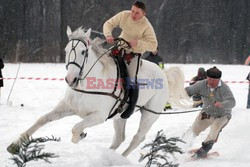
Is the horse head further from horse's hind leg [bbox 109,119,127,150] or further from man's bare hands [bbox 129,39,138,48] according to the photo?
horse's hind leg [bbox 109,119,127,150]

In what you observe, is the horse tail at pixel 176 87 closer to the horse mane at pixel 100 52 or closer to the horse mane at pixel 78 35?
the horse mane at pixel 100 52

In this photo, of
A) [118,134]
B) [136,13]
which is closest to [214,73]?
[136,13]

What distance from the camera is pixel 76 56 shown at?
15.3ft

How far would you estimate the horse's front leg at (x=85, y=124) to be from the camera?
4833 millimetres

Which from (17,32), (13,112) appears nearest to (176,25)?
(17,32)

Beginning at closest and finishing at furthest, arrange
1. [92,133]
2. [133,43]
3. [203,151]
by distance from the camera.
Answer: [133,43]
[203,151]
[92,133]

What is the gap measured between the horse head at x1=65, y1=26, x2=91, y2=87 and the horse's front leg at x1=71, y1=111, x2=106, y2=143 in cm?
52

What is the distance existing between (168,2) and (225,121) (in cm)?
2088

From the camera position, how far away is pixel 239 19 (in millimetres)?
26984

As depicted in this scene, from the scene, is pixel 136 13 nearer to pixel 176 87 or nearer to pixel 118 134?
pixel 176 87

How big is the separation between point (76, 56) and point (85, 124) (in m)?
0.89

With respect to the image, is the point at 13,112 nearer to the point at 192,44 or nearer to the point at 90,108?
the point at 90,108

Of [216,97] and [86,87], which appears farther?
[216,97]

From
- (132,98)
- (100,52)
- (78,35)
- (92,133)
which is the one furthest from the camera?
(92,133)
